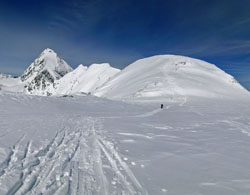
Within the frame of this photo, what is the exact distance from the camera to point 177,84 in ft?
173

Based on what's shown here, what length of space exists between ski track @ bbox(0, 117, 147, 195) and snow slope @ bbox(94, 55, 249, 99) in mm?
37059

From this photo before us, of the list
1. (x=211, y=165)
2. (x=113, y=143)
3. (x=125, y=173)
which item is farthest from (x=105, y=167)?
(x=211, y=165)

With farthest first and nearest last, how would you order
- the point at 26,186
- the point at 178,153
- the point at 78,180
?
the point at 178,153 < the point at 78,180 < the point at 26,186

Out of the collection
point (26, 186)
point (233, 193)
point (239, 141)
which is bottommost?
point (26, 186)

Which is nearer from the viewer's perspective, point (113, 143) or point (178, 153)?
point (178, 153)

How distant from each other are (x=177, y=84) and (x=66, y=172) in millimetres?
52045

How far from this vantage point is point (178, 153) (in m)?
6.21

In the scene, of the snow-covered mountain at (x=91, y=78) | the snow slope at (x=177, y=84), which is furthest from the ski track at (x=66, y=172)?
the snow-covered mountain at (x=91, y=78)

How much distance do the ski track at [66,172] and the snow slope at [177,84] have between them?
37059mm

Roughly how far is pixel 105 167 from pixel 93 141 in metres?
2.75

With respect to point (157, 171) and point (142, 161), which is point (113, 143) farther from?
point (157, 171)

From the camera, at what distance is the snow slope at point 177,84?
46.6 meters

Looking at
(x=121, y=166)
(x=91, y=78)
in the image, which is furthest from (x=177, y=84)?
(x=91, y=78)

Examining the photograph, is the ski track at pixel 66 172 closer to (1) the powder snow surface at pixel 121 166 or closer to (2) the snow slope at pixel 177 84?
(1) the powder snow surface at pixel 121 166
